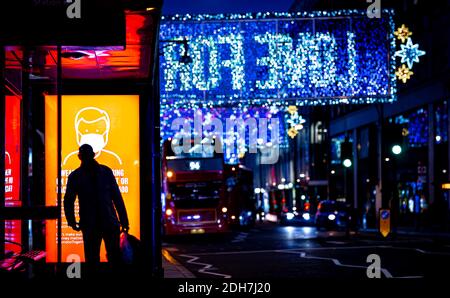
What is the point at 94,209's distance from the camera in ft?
37.5

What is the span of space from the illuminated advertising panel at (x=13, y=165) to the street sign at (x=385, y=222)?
21.3 metres

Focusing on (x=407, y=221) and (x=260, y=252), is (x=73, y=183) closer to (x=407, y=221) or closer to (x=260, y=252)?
(x=260, y=252)

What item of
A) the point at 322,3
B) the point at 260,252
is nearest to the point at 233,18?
the point at 260,252

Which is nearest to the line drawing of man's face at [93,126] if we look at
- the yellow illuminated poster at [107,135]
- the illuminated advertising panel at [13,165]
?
the yellow illuminated poster at [107,135]

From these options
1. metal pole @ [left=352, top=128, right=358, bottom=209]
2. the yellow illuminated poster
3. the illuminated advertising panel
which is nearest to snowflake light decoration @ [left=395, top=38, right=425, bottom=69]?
metal pole @ [left=352, top=128, right=358, bottom=209]

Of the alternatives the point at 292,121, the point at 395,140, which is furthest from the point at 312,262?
the point at 292,121

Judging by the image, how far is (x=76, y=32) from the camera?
9633 mm

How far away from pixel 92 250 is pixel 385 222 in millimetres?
22736

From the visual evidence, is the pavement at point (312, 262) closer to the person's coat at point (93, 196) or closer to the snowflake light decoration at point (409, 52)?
the person's coat at point (93, 196)

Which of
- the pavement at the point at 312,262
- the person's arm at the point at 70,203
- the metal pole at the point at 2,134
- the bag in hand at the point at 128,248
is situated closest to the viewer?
the metal pole at the point at 2,134

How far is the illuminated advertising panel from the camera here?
42.2 ft

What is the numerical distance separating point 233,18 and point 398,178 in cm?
2740

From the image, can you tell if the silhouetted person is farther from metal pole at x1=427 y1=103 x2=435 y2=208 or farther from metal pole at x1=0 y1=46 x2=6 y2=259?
metal pole at x1=427 y1=103 x2=435 y2=208

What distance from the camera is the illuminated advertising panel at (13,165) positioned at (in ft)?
42.2
